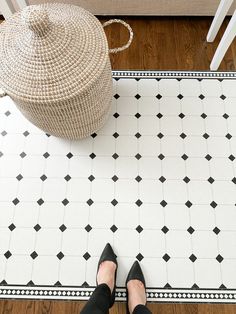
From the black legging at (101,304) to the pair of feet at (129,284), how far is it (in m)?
0.04

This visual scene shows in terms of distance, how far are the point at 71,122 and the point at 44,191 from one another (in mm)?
473

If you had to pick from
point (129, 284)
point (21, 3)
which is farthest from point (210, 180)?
point (21, 3)

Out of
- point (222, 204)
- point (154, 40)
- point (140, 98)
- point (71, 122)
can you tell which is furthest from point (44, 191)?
point (154, 40)

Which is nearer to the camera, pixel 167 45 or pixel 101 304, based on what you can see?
pixel 101 304

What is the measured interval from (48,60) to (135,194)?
0.88 metres

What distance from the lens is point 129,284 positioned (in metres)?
1.75

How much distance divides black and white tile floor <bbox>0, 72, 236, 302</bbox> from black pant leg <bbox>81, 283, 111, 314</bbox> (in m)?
0.15

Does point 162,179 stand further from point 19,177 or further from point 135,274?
point 19,177

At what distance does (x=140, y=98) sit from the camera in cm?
219

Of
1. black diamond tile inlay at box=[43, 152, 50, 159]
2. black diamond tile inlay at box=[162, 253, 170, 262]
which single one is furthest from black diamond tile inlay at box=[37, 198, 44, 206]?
black diamond tile inlay at box=[162, 253, 170, 262]

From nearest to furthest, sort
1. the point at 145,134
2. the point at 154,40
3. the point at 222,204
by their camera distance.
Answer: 1. the point at 222,204
2. the point at 145,134
3. the point at 154,40

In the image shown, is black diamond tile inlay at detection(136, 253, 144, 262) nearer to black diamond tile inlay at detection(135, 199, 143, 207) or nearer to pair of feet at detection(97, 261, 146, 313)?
pair of feet at detection(97, 261, 146, 313)

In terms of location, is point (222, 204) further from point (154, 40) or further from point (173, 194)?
point (154, 40)

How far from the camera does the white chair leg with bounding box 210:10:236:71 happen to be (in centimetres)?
187
